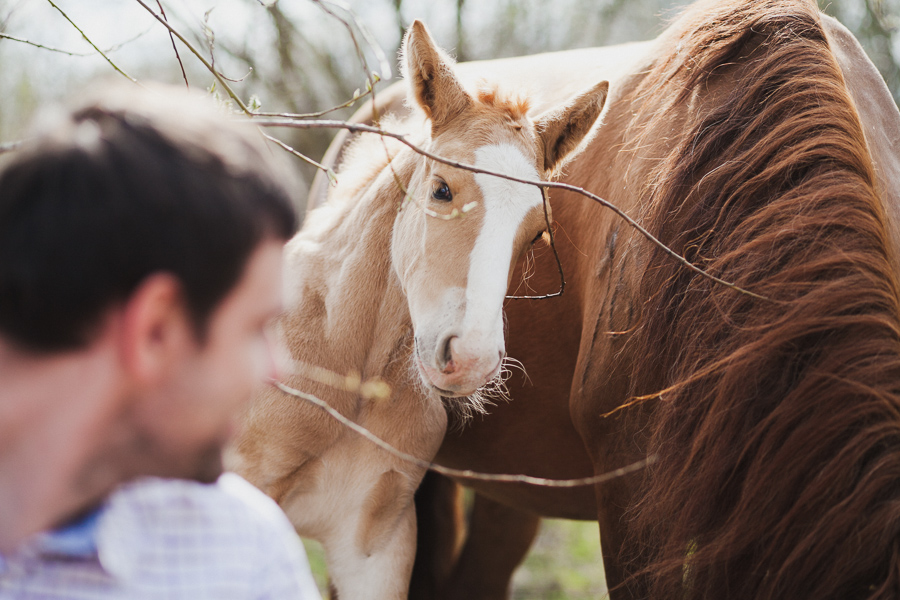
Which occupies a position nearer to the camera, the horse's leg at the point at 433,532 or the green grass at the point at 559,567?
the horse's leg at the point at 433,532

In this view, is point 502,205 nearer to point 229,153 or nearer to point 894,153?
point 229,153

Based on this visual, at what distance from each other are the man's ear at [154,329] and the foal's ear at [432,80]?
1.16 meters

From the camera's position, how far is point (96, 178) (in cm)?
58

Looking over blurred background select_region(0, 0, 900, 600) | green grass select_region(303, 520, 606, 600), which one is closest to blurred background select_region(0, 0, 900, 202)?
blurred background select_region(0, 0, 900, 600)

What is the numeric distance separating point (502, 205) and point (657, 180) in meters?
0.44

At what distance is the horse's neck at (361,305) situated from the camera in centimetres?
191

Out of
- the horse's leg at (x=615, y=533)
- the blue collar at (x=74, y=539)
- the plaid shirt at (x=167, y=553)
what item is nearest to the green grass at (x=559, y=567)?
the horse's leg at (x=615, y=533)

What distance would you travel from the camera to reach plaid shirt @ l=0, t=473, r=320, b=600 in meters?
0.65

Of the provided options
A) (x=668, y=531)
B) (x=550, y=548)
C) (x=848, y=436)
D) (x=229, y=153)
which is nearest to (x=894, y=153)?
(x=848, y=436)

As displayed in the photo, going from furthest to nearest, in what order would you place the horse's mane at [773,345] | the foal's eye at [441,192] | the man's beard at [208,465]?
the foal's eye at [441,192] < the horse's mane at [773,345] < the man's beard at [208,465]

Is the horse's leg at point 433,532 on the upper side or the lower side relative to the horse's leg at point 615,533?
lower

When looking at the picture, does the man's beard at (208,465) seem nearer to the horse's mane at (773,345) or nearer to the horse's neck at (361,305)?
the horse's mane at (773,345)

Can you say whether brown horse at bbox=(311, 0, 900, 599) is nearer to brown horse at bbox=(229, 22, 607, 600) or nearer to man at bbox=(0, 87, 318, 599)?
brown horse at bbox=(229, 22, 607, 600)

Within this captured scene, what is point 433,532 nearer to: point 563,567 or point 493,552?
point 493,552
